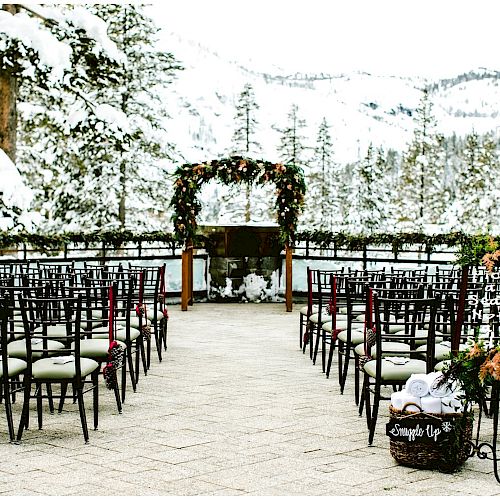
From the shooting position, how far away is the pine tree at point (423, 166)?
3994 centimetres

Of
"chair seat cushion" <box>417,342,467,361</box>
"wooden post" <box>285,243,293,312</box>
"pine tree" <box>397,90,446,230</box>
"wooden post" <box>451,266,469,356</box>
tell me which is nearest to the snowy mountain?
"pine tree" <box>397,90,446,230</box>

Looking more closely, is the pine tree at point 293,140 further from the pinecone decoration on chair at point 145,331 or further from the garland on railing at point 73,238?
the pinecone decoration on chair at point 145,331

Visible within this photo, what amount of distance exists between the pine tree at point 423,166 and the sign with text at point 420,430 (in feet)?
113

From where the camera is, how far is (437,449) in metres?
4.64

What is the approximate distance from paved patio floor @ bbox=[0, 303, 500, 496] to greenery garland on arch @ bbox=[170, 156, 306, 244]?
5520 millimetres

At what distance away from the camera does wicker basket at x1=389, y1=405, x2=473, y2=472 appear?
461 centimetres

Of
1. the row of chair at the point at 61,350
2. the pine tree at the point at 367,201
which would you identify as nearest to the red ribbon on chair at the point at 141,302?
the row of chair at the point at 61,350

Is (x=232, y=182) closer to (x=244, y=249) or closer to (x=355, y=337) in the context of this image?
(x=244, y=249)

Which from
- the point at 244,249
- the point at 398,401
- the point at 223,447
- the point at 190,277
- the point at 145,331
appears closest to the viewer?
the point at 398,401

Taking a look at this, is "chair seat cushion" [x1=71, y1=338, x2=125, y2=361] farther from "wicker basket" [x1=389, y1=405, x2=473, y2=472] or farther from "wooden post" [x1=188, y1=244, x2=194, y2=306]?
"wooden post" [x1=188, y1=244, x2=194, y2=306]

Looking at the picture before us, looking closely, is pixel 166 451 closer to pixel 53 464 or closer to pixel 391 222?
pixel 53 464

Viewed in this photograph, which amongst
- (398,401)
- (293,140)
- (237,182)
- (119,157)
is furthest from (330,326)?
(293,140)

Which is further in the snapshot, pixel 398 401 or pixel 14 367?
pixel 14 367

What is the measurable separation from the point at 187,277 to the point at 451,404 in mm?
8726
